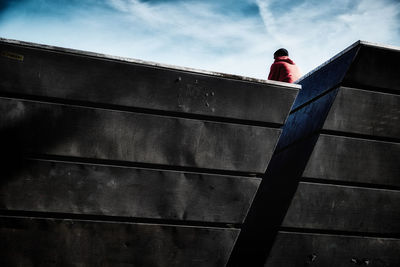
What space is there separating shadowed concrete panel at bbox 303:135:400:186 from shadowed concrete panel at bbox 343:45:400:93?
0.34 m

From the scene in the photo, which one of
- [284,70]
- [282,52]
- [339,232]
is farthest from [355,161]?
[282,52]

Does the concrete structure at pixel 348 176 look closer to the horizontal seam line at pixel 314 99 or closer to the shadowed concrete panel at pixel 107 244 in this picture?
the horizontal seam line at pixel 314 99

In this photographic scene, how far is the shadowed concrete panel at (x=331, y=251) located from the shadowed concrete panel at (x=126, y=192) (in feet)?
1.12

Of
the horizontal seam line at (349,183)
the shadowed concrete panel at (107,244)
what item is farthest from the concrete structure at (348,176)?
the shadowed concrete panel at (107,244)

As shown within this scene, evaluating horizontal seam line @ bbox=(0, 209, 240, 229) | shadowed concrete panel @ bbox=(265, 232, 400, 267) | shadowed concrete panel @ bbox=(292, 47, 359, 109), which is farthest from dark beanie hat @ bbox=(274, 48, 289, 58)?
horizontal seam line @ bbox=(0, 209, 240, 229)

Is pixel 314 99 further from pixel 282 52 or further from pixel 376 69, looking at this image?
pixel 282 52

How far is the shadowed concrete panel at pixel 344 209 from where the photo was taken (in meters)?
1.83

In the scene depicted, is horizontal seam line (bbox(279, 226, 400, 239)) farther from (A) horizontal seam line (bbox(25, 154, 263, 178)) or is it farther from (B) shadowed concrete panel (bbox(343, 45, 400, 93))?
(B) shadowed concrete panel (bbox(343, 45, 400, 93))

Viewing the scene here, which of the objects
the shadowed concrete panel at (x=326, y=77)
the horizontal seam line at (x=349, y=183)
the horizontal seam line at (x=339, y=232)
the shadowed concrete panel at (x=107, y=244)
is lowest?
the shadowed concrete panel at (x=107, y=244)

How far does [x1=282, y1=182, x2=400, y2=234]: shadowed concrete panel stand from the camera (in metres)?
1.83

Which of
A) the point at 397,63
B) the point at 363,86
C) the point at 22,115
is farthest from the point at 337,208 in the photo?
the point at 22,115

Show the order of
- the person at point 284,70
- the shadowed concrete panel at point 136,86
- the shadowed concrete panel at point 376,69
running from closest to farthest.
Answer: the shadowed concrete panel at point 136,86
the shadowed concrete panel at point 376,69
the person at point 284,70

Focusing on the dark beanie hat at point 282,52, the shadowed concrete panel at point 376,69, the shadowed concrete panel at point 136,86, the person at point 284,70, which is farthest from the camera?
the dark beanie hat at point 282,52

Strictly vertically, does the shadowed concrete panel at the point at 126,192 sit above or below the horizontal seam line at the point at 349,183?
below
